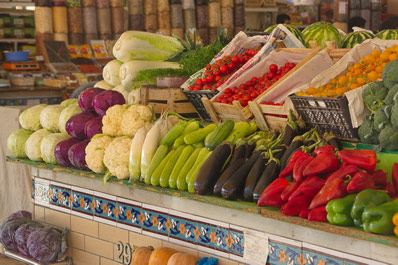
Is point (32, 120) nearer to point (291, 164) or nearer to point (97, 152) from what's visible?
point (97, 152)

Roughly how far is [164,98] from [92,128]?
51 centimetres

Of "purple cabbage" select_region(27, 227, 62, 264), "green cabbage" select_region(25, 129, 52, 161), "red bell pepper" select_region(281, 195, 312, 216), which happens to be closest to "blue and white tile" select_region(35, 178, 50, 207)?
"green cabbage" select_region(25, 129, 52, 161)

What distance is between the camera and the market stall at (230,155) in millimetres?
2545

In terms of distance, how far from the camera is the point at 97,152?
3.56m

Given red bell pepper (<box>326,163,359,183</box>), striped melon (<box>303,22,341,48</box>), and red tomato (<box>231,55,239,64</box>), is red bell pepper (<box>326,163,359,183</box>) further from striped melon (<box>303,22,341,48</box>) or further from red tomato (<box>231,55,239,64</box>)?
striped melon (<box>303,22,341,48</box>)

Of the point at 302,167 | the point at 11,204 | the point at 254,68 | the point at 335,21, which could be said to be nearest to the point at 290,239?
the point at 302,167

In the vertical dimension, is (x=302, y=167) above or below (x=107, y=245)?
above

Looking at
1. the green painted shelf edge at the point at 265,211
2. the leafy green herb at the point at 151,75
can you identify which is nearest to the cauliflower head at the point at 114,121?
the green painted shelf edge at the point at 265,211

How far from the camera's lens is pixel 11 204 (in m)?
5.85

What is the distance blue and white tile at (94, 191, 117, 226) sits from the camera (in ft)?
12.1

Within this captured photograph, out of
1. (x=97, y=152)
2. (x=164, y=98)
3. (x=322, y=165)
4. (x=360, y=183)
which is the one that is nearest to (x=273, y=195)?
(x=322, y=165)

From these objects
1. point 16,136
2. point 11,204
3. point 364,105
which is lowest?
point 11,204

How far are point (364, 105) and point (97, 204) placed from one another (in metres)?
1.78

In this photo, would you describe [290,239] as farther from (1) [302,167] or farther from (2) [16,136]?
(2) [16,136]
